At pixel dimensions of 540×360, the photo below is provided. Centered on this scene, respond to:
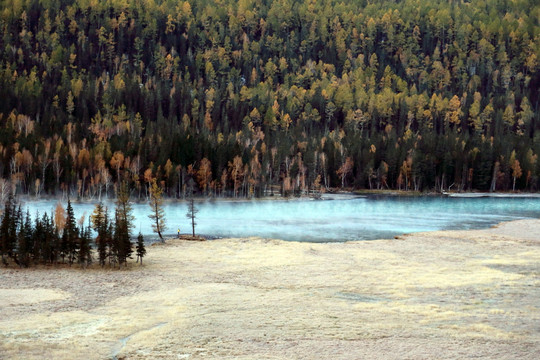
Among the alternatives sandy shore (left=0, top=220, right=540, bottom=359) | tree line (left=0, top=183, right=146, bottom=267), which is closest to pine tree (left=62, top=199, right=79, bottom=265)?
tree line (left=0, top=183, right=146, bottom=267)

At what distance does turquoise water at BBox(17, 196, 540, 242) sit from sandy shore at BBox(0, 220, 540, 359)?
19972 millimetres

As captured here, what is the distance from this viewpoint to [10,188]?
12281 centimetres

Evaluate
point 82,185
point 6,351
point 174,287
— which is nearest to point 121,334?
point 6,351

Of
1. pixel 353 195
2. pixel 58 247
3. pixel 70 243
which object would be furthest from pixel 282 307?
pixel 353 195

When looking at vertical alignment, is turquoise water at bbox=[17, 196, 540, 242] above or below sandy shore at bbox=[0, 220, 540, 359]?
above

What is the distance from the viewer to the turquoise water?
3187 inches

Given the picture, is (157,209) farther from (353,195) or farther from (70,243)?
(353,195)

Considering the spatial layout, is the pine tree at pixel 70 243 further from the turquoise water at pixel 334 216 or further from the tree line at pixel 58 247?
the turquoise water at pixel 334 216

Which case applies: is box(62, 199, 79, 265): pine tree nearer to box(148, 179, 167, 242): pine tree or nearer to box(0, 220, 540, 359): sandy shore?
box(0, 220, 540, 359): sandy shore

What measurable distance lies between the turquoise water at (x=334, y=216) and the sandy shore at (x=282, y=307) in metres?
20.0

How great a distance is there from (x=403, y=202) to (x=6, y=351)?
118 m

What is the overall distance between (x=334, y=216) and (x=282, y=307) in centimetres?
6806

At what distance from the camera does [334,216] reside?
104m

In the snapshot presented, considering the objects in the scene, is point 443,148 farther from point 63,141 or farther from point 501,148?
point 63,141
